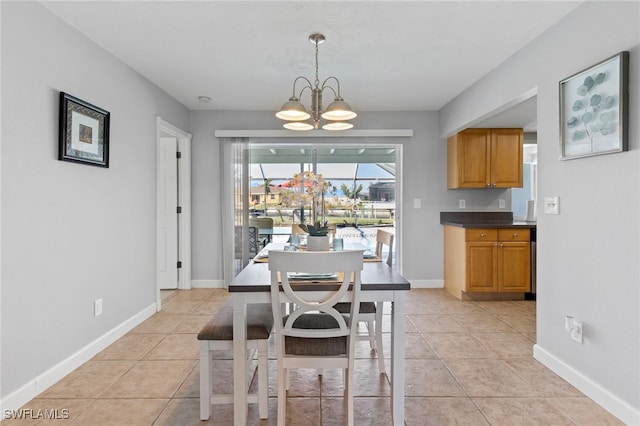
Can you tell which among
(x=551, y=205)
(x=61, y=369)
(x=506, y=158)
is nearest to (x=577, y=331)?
(x=551, y=205)

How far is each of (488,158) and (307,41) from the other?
292cm

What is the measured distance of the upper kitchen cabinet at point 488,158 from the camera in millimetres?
4602

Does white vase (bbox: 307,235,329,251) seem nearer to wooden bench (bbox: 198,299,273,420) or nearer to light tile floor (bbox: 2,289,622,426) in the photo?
wooden bench (bbox: 198,299,273,420)

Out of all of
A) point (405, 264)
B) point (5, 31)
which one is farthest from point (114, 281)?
point (405, 264)

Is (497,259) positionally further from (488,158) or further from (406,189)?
(406,189)

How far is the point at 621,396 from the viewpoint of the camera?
197cm

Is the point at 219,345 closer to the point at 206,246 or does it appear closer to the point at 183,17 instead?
the point at 183,17

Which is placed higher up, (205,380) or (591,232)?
(591,232)

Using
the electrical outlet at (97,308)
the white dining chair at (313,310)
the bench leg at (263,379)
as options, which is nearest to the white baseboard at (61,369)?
the electrical outlet at (97,308)

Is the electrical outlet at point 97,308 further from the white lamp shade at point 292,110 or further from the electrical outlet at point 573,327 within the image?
the electrical outlet at point 573,327

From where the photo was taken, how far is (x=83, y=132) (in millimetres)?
2658

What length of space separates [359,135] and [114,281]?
10.8 feet

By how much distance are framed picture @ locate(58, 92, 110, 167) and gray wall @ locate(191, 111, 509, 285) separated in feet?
6.54

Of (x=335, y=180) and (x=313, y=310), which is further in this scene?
(x=335, y=180)
